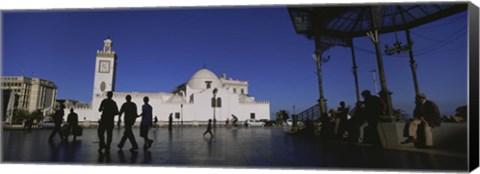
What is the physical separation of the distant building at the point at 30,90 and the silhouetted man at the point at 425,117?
6644mm

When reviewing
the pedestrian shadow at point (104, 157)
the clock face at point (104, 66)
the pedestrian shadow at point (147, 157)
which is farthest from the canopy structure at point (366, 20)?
the clock face at point (104, 66)

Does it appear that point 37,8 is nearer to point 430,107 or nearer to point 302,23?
point 302,23

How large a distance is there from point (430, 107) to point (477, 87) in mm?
704

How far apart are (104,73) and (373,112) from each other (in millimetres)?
6522

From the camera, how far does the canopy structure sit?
592 centimetres

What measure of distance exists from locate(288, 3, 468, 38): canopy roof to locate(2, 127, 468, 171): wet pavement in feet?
7.68

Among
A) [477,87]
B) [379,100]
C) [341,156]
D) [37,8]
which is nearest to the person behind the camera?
[477,87]

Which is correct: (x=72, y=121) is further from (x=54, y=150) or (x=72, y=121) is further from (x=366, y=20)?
(x=366, y=20)

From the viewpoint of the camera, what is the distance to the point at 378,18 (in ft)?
21.4

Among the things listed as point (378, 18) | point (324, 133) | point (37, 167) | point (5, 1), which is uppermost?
point (5, 1)

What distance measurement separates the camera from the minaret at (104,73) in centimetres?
696

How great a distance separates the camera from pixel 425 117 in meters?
5.69

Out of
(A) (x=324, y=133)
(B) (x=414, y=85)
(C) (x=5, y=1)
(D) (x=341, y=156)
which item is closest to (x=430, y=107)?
(B) (x=414, y=85)

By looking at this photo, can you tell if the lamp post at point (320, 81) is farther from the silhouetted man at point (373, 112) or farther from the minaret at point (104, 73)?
the minaret at point (104, 73)
